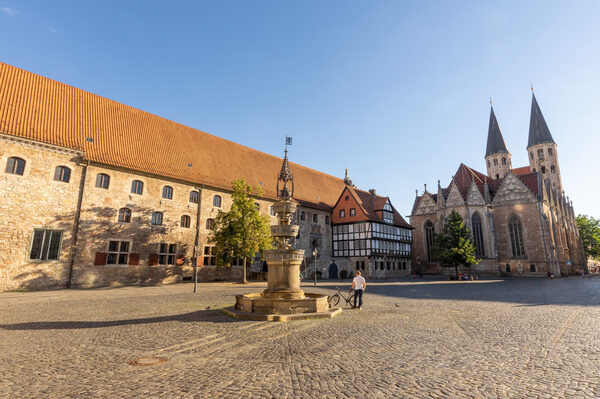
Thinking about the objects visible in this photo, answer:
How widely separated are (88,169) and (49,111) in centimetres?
509

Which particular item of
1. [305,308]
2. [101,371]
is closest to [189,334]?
[101,371]

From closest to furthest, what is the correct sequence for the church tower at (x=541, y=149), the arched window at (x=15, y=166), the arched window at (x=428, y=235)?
the arched window at (x=15, y=166) → the arched window at (x=428, y=235) → the church tower at (x=541, y=149)

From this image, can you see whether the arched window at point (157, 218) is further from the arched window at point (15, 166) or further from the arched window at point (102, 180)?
the arched window at point (15, 166)

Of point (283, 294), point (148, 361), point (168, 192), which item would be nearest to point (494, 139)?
point (168, 192)

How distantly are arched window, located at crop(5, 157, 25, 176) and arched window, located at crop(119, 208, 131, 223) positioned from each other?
5.98 m

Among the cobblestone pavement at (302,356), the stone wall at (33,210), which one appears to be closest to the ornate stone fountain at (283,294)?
the cobblestone pavement at (302,356)

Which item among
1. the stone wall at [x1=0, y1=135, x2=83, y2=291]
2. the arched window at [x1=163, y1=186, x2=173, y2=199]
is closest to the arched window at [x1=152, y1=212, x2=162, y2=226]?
the arched window at [x1=163, y1=186, x2=173, y2=199]

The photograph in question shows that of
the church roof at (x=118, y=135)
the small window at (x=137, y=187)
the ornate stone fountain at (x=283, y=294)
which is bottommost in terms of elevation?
the ornate stone fountain at (x=283, y=294)

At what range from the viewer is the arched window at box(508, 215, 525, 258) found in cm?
4469

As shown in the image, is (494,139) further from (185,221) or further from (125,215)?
(125,215)

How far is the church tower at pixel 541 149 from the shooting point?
6656cm

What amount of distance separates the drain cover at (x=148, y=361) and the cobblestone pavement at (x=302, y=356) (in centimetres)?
10

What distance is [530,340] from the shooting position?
704cm

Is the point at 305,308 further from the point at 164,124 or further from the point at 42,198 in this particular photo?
the point at 164,124
